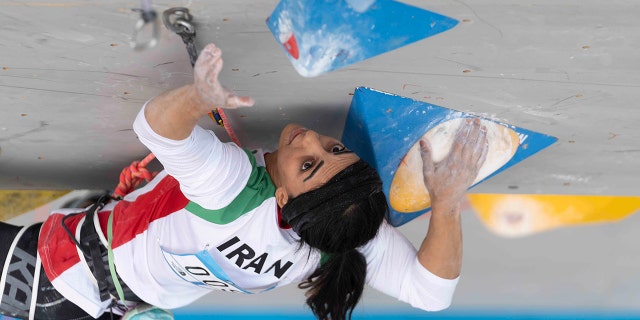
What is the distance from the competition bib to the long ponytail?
15 cm

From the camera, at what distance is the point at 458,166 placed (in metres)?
1.34

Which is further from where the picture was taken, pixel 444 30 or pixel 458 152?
pixel 458 152

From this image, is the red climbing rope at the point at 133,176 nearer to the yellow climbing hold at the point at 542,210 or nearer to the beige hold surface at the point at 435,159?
the beige hold surface at the point at 435,159

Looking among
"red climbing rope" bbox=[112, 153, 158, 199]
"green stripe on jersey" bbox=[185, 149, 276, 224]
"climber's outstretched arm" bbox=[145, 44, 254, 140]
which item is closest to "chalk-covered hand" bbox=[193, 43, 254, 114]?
"climber's outstretched arm" bbox=[145, 44, 254, 140]

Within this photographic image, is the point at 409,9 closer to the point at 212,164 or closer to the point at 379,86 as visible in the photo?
the point at 379,86

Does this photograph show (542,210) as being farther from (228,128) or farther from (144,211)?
(144,211)

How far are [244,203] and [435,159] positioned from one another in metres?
0.38

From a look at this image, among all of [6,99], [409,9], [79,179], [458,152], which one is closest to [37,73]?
[6,99]

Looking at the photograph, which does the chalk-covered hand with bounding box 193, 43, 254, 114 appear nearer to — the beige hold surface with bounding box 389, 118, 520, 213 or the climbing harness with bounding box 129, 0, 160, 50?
the climbing harness with bounding box 129, 0, 160, 50

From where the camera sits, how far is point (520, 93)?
1248 millimetres

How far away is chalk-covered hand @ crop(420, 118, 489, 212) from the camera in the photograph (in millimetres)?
1337

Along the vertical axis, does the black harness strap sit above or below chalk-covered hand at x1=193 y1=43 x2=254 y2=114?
below

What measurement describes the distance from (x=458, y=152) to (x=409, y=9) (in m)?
0.40

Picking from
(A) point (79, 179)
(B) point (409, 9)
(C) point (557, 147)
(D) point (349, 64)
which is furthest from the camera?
(A) point (79, 179)
